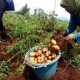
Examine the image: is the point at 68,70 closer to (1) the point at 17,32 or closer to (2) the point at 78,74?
(2) the point at 78,74

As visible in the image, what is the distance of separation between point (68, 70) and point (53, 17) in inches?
101

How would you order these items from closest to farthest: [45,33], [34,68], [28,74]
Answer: [34,68] → [28,74] → [45,33]

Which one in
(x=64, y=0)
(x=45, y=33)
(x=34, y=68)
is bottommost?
(x=45, y=33)

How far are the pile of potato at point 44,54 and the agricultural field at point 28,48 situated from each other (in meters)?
0.22

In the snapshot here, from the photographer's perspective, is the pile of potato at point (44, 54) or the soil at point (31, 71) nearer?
the pile of potato at point (44, 54)

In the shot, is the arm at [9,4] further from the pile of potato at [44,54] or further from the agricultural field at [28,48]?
the pile of potato at [44,54]

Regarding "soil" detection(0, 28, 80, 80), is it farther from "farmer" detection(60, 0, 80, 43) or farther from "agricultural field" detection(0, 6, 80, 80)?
"farmer" detection(60, 0, 80, 43)

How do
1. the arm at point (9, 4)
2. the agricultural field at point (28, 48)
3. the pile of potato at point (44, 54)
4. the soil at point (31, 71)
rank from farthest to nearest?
the arm at point (9, 4) → the agricultural field at point (28, 48) → the soil at point (31, 71) → the pile of potato at point (44, 54)

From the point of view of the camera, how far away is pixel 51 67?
17.1 feet

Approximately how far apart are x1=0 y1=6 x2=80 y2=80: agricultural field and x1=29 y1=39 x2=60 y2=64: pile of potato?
0.72 feet

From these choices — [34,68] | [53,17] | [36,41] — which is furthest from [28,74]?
[53,17]

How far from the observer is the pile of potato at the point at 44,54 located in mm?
5266

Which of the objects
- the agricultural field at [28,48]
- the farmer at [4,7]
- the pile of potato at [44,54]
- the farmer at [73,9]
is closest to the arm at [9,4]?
the farmer at [4,7]

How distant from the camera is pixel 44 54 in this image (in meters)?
5.44
